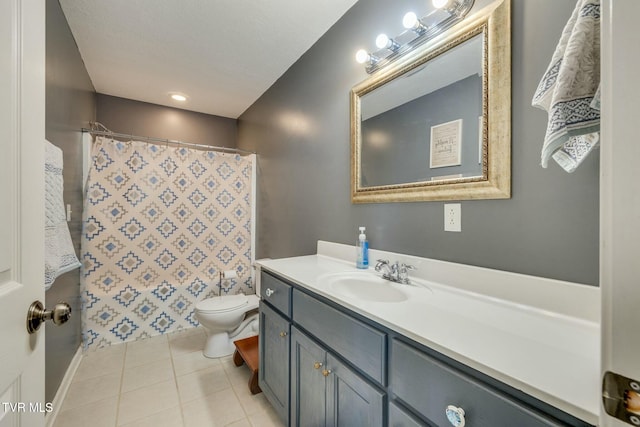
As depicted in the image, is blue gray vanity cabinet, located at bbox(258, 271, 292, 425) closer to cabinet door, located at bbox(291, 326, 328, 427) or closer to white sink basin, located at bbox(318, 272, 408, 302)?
cabinet door, located at bbox(291, 326, 328, 427)

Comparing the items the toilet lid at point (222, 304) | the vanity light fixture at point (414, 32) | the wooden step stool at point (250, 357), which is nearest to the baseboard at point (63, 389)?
the toilet lid at point (222, 304)

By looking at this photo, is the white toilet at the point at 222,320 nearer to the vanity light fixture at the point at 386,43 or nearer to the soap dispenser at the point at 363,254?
the soap dispenser at the point at 363,254

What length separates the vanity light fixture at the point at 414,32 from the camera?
1.09m

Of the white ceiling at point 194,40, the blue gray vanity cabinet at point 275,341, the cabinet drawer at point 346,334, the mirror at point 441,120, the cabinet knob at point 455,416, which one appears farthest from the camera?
the white ceiling at point 194,40

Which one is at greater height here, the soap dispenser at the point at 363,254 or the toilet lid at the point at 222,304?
the soap dispenser at the point at 363,254

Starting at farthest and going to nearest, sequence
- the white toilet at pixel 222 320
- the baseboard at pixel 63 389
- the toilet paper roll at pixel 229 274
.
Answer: the toilet paper roll at pixel 229 274
the white toilet at pixel 222 320
the baseboard at pixel 63 389

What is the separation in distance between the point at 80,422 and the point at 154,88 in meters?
2.74

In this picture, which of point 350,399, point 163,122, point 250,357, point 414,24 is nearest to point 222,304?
point 250,357

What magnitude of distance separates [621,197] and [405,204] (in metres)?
1.00

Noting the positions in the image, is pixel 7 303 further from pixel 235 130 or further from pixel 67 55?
pixel 235 130

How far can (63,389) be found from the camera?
164 centimetres

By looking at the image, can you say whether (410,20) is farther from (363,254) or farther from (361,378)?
(361,378)

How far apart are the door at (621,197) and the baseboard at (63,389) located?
7.43 ft

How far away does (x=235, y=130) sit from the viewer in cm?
360
